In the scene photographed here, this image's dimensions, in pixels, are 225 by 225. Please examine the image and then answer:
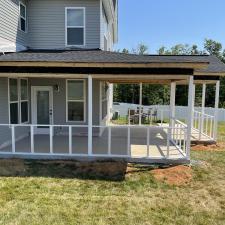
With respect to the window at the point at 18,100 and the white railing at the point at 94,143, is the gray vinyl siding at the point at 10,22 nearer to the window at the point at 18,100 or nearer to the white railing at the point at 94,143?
the window at the point at 18,100

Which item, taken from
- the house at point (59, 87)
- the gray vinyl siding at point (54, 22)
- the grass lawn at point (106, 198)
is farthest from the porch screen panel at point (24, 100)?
the grass lawn at point (106, 198)

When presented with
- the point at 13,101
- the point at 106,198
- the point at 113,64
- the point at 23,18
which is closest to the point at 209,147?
the point at 113,64

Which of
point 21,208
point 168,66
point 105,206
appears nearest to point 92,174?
point 105,206

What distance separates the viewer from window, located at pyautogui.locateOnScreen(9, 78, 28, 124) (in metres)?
10.8

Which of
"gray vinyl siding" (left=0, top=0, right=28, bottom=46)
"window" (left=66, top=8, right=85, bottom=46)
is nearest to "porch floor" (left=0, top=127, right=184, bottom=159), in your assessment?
"gray vinyl siding" (left=0, top=0, right=28, bottom=46)

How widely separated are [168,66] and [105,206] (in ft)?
14.5

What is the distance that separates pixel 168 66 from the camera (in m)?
8.48

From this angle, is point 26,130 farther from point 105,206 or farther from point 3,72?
point 105,206

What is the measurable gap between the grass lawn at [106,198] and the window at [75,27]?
6.23 m

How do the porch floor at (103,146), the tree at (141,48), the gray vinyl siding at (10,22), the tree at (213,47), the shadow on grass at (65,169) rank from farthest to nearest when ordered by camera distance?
the tree at (141,48)
the tree at (213,47)
the gray vinyl siding at (10,22)
the porch floor at (103,146)
the shadow on grass at (65,169)

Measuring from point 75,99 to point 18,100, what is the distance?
2389mm

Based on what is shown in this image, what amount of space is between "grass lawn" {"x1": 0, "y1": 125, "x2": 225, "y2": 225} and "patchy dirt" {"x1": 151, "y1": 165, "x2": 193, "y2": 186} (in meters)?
0.18

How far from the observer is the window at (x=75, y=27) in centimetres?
1260

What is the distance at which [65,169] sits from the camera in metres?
8.30
